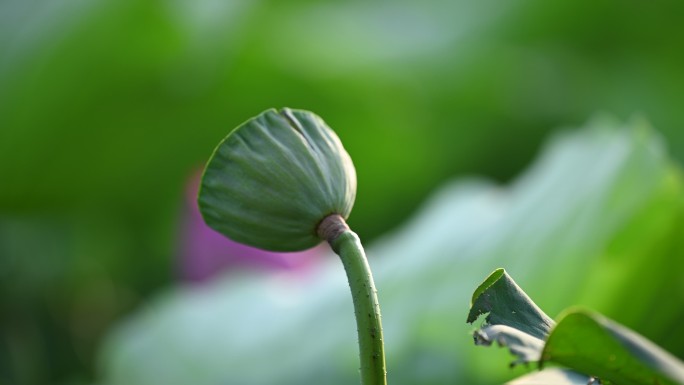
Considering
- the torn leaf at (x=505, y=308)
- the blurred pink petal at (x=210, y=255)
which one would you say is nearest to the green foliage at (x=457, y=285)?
the blurred pink petal at (x=210, y=255)

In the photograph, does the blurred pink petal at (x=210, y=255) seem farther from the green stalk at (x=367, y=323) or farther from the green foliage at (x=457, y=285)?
the green stalk at (x=367, y=323)

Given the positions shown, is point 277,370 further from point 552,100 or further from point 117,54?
point 552,100

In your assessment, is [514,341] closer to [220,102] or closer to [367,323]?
[367,323]

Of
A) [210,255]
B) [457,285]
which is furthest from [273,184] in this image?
[210,255]

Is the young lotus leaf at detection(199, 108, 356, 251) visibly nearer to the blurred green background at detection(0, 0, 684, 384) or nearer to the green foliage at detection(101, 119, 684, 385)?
the green foliage at detection(101, 119, 684, 385)

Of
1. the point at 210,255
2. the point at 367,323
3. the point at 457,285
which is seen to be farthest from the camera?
the point at 210,255
